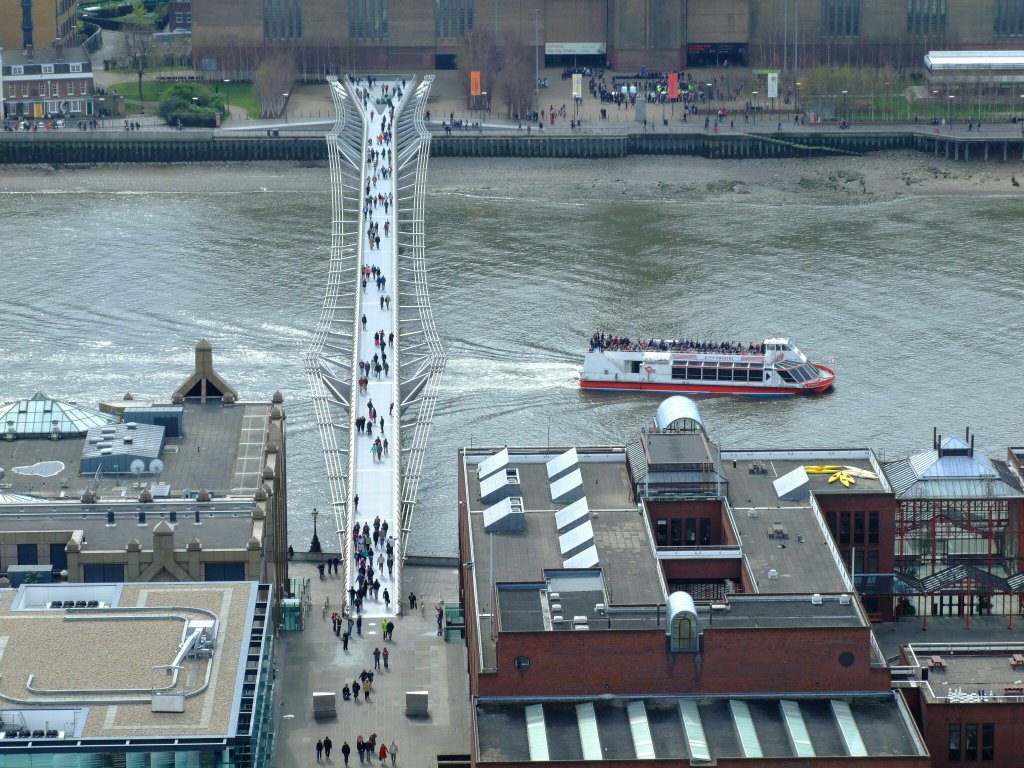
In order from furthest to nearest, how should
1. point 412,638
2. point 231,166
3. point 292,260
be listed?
point 231,166 → point 292,260 → point 412,638

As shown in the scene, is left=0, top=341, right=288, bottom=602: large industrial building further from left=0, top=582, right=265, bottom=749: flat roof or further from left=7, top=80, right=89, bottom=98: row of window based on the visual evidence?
left=7, top=80, right=89, bottom=98: row of window

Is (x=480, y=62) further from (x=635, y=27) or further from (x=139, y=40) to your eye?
(x=139, y=40)

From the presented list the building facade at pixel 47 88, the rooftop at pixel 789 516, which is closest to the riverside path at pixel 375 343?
the rooftop at pixel 789 516

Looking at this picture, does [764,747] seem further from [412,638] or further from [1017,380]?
[1017,380]

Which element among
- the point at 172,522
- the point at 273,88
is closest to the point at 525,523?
the point at 172,522

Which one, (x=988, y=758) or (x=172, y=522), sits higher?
(x=172, y=522)

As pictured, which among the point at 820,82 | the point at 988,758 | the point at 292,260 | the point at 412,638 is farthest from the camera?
the point at 820,82

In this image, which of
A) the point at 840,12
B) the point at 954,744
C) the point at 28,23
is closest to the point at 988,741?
the point at 954,744

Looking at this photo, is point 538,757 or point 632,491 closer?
point 538,757
